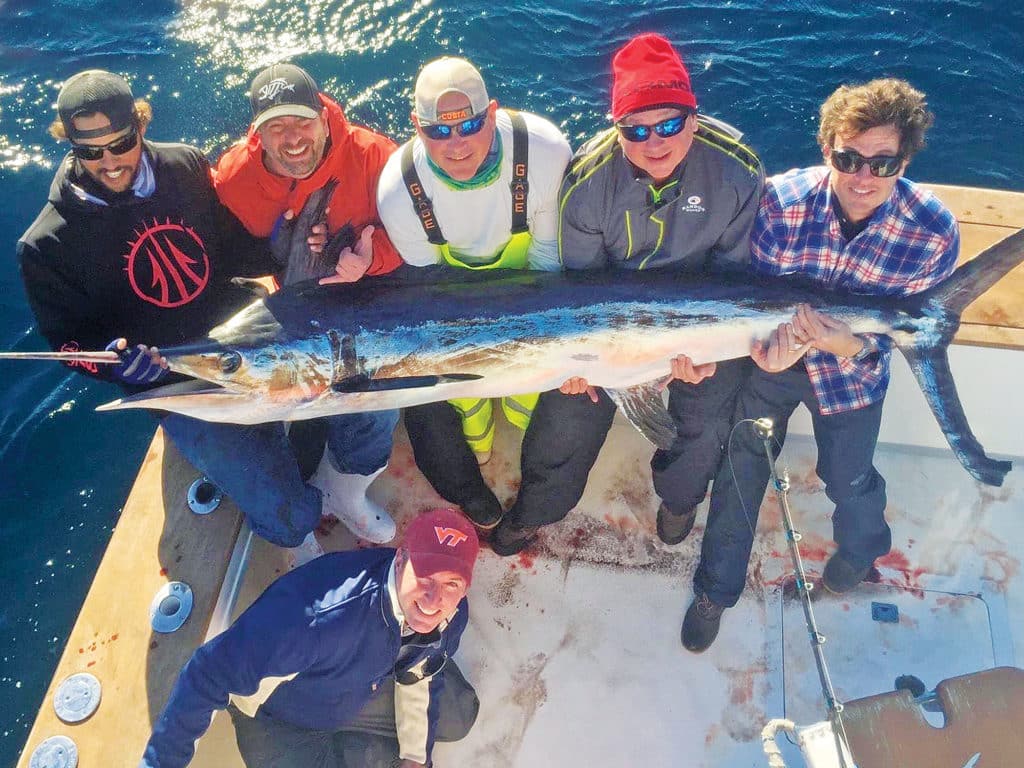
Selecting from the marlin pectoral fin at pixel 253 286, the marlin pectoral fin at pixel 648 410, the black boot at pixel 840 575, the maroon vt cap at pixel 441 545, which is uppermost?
the marlin pectoral fin at pixel 253 286

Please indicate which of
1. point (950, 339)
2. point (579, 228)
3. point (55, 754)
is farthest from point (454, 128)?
point (55, 754)

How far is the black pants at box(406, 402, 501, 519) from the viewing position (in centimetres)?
342

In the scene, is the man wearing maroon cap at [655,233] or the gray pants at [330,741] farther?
the gray pants at [330,741]

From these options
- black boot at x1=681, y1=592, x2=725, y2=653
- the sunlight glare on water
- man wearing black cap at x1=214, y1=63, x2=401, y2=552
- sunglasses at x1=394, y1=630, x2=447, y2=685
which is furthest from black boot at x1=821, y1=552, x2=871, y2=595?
the sunlight glare on water

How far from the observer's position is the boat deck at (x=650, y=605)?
9.48ft

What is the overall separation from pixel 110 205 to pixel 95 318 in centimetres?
43

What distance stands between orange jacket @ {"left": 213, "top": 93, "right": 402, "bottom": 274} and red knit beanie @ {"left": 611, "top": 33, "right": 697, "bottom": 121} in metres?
1.07

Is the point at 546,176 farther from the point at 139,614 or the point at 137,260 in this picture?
the point at 139,614

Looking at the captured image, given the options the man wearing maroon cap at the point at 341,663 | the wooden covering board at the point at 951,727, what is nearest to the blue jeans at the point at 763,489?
the wooden covering board at the point at 951,727

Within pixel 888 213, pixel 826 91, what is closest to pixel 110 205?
pixel 888 213

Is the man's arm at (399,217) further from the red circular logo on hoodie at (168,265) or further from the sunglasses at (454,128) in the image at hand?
the red circular logo on hoodie at (168,265)

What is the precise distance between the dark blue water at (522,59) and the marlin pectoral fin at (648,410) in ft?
11.1

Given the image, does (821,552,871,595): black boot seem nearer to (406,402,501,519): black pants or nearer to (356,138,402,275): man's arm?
(406,402,501,519): black pants

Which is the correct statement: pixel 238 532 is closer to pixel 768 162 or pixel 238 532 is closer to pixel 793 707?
pixel 793 707
